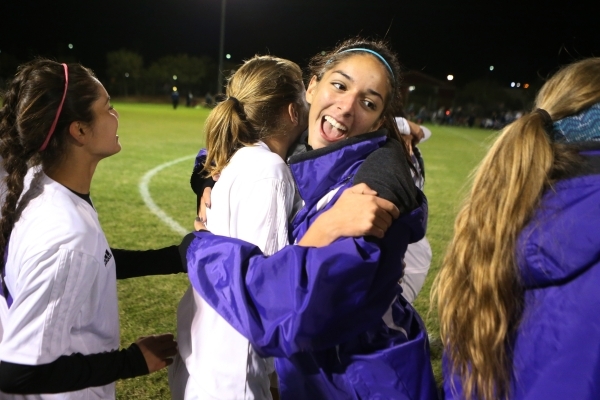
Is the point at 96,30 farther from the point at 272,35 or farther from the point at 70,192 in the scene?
the point at 70,192

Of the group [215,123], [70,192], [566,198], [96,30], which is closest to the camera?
[566,198]

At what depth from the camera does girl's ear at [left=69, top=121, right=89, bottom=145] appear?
5.78 feet

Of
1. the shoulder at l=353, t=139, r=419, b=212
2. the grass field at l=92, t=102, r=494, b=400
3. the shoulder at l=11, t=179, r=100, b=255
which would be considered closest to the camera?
the shoulder at l=353, t=139, r=419, b=212

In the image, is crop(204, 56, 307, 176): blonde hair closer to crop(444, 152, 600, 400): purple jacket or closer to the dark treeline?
crop(444, 152, 600, 400): purple jacket

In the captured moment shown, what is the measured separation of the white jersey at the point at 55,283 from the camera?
1.41m

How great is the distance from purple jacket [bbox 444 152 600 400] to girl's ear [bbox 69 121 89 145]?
1551 millimetres

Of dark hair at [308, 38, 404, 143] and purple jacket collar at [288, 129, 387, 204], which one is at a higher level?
dark hair at [308, 38, 404, 143]

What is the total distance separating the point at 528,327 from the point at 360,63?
110 centimetres

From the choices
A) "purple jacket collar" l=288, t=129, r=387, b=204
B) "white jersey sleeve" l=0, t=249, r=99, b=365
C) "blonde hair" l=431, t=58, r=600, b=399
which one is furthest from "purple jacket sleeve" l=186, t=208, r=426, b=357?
"white jersey sleeve" l=0, t=249, r=99, b=365

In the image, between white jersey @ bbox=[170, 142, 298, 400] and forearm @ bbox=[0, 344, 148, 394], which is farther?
white jersey @ bbox=[170, 142, 298, 400]

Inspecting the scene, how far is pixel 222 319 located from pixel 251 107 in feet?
2.98

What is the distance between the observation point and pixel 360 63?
1.72m

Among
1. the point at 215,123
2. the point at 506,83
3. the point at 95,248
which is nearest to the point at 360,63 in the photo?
the point at 215,123

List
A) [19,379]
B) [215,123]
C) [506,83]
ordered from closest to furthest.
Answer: [19,379] < [215,123] < [506,83]
